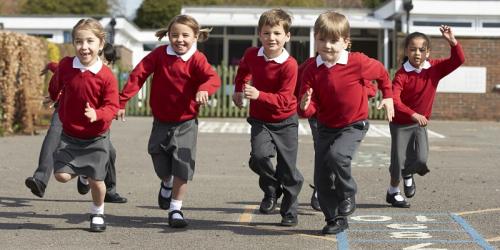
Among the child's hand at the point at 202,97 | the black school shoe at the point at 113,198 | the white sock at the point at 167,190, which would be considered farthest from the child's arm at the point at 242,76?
the black school shoe at the point at 113,198

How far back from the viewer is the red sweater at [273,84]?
24.8 feet

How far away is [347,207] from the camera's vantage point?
7012mm

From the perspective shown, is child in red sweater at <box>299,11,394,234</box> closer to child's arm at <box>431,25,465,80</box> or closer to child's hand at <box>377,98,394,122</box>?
child's hand at <box>377,98,394,122</box>

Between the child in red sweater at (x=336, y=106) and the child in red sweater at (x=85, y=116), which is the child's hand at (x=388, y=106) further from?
the child in red sweater at (x=85, y=116)

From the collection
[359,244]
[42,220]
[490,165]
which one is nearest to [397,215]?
[359,244]

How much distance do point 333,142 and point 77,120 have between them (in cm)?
214

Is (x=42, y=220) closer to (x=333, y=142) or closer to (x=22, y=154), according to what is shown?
(x=333, y=142)

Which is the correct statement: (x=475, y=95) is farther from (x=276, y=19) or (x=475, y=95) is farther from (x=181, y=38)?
(x=181, y=38)

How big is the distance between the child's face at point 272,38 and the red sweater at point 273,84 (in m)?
0.10

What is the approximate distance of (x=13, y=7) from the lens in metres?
83.6

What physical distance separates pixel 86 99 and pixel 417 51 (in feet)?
11.6

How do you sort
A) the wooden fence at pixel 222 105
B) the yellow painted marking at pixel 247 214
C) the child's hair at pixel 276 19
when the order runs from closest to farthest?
→ the child's hair at pixel 276 19
the yellow painted marking at pixel 247 214
the wooden fence at pixel 222 105

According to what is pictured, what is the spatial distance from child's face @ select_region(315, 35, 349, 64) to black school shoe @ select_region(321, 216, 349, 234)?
1.29m

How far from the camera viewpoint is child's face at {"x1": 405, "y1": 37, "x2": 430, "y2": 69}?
28.9ft
